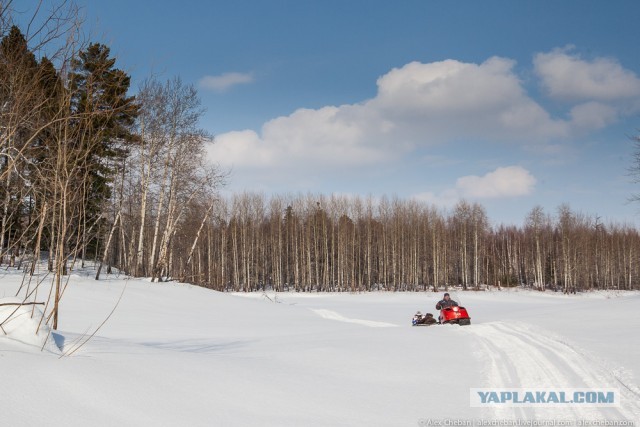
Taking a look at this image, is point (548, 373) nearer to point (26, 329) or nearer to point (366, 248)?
point (26, 329)

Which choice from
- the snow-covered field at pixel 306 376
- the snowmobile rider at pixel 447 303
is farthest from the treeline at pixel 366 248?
the snow-covered field at pixel 306 376

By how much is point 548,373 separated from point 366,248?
140ft

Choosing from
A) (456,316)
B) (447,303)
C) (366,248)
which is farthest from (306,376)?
(366,248)

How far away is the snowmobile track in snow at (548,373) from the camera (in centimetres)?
457

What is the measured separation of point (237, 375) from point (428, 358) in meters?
3.91

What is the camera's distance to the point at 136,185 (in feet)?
73.4

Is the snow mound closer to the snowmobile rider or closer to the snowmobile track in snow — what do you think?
the snowmobile track in snow

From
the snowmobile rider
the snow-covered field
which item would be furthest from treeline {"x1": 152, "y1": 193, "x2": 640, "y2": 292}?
the snow-covered field

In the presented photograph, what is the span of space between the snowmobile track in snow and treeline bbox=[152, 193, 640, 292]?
3588cm

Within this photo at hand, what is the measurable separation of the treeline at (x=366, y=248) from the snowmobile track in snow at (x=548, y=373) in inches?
1413

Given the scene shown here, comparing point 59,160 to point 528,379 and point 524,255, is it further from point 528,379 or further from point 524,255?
point 524,255

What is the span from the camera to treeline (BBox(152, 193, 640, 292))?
155ft

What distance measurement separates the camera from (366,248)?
49000 mm

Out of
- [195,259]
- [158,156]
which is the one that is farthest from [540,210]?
[158,156]
